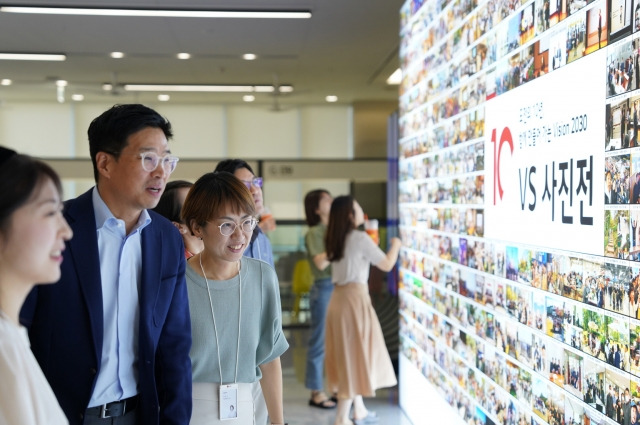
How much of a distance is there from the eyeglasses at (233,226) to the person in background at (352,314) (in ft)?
10.3

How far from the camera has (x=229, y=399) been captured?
238 centimetres

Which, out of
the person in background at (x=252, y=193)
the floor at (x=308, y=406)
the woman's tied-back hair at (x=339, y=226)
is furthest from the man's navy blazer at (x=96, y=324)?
the floor at (x=308, y=406)

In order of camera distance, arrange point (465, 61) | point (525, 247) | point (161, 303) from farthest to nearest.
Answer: point (465, 61) → point (525, 247) → point (161, 303)

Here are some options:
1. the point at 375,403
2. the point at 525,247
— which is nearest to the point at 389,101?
the point at 375,403

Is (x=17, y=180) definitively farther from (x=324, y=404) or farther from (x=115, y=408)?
(x=324, y=404)

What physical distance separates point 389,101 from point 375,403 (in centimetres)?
867

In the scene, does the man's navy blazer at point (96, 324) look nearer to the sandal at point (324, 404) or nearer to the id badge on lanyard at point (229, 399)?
the id badge on lanyard at point (229, 399)

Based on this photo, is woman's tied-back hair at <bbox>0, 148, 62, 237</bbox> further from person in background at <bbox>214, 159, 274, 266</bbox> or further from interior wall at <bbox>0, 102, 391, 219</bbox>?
interior wall at <bbox>0, 102, 391, 219</bbox>

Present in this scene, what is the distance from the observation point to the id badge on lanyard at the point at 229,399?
237cm

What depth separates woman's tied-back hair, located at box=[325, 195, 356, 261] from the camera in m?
5.61

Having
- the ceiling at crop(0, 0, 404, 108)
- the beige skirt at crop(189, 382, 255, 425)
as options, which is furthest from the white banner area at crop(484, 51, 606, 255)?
the ceiling at crop(0, 0, 404, 108)

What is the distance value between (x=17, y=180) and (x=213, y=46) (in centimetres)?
821

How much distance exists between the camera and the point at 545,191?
3004mm

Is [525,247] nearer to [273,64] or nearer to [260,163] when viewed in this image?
[273,64]
